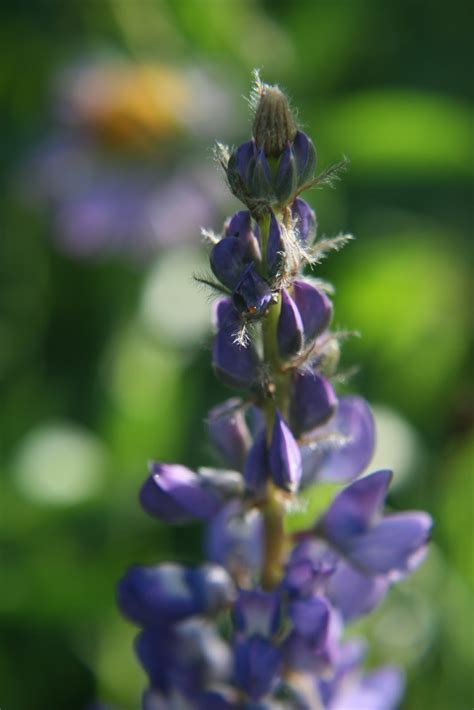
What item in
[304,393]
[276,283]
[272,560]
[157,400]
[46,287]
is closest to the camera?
[276,283]

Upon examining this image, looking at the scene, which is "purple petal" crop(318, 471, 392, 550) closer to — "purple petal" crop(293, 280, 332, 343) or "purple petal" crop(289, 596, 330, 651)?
"purple petal" crop(289, 596, 330, 651)

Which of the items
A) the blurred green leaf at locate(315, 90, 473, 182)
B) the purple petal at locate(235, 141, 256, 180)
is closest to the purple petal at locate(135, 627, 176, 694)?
the purple petal at locate(235, 141, 256, 180)

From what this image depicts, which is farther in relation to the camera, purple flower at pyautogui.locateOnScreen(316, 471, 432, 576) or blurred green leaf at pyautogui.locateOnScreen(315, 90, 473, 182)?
blurred green leaf at pyautogui.locateOnScreen(315, 90, 473, 182)

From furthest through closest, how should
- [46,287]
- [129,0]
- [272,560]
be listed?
[129,0] < [46,287] < [272,560]

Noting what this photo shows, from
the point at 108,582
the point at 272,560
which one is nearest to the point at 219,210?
the point at 108,582

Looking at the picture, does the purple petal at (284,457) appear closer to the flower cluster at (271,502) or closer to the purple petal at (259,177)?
the flower cluster at (271,502)

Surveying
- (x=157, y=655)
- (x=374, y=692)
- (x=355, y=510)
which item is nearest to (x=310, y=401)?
(x=355, y=510)

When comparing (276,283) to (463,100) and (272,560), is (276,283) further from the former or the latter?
(463,100)

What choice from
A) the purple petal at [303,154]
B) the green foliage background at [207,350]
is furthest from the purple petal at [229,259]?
the green foliage background at [207,350]
